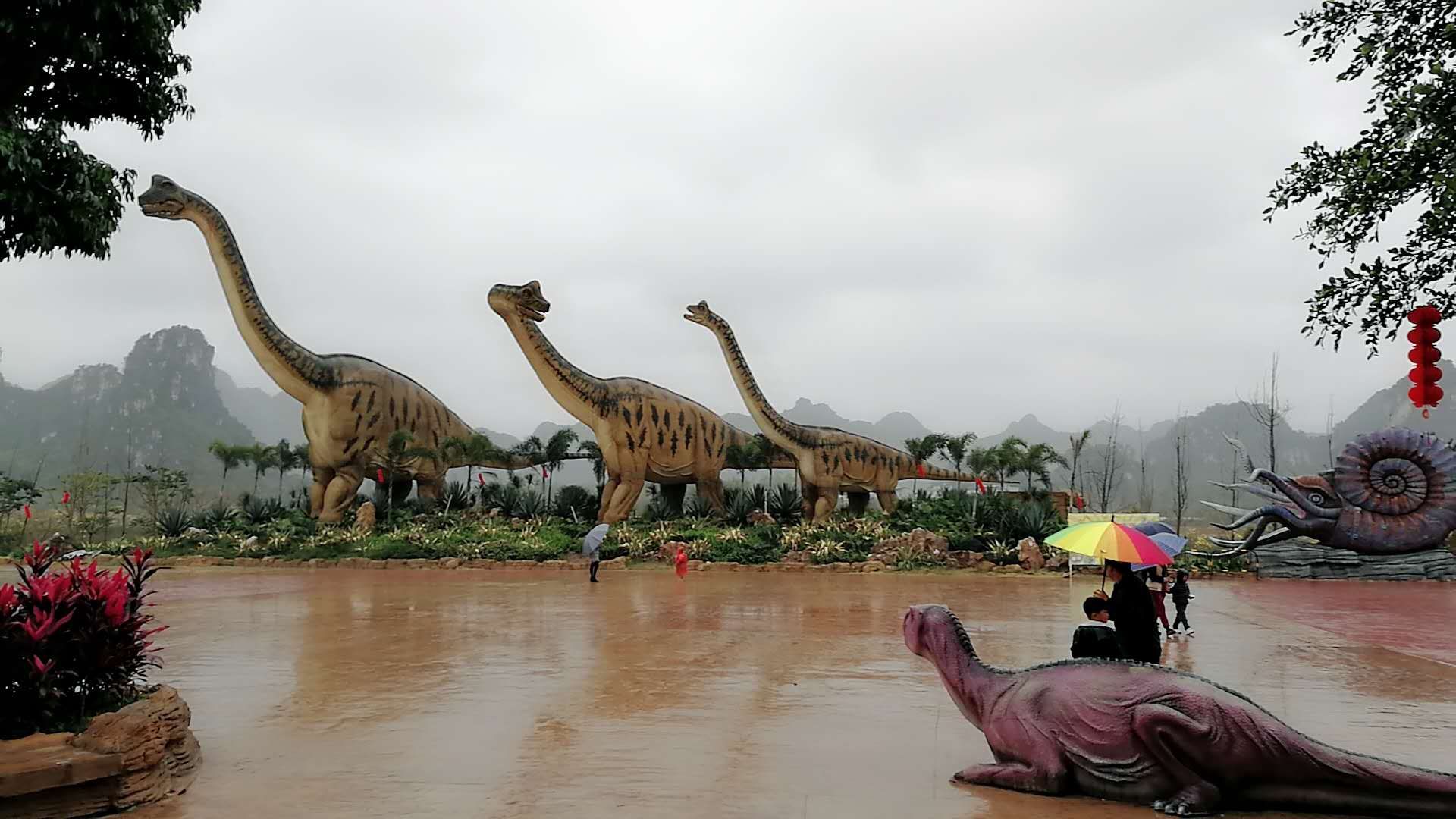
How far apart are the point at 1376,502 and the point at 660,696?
17.4 metres

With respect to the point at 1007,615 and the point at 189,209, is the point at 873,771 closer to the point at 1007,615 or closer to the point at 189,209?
the point at 1007,615

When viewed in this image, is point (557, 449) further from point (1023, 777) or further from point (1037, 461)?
point (1023, 777)

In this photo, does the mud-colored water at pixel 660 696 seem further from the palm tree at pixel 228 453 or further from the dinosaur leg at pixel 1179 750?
the palm tree at pixel 228 453

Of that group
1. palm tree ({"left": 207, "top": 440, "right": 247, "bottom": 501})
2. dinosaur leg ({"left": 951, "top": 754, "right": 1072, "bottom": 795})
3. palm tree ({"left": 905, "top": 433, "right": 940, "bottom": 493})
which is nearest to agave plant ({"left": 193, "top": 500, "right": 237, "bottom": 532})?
palm tree ({"left": 207, "top": 440, "right": 247, "bottom": 501})

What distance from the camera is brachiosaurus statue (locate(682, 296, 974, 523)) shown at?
23.2 meters

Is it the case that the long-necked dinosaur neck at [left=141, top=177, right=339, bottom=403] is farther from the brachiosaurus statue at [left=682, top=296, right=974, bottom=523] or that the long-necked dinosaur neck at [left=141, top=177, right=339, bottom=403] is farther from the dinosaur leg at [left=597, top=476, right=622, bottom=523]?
the brachiosaurus statue at [left=682, top=296, right=974, bottom=523]

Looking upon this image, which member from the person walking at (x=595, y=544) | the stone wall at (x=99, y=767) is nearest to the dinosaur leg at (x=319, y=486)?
the person walking at (x=595, y=544)

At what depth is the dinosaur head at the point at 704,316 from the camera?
2323 cm

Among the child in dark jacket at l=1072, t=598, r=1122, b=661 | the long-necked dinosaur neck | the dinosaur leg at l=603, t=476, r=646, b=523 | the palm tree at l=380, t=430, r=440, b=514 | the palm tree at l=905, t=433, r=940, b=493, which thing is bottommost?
the child in dark jacket at l=1072, t=598, r=1122, b=661

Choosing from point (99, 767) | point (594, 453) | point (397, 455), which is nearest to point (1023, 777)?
point (99, 767)

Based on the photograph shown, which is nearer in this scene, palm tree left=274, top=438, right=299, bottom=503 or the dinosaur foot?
the dinosaur foot

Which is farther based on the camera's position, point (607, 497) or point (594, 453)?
point (594, 453)

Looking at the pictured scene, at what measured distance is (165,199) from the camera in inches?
770

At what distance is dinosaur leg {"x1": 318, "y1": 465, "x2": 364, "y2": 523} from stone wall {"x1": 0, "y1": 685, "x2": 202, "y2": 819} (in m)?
19.2
